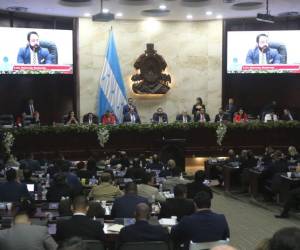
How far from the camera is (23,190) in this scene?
309 inches

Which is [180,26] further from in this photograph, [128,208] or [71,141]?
[128,208]

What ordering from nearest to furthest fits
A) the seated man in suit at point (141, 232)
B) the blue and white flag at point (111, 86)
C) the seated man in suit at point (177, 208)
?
1. the seated man in suit at point (141, 232)
2. the seated man in suit at point (177, 208)
3. the blue and white flag at point (111, 86)

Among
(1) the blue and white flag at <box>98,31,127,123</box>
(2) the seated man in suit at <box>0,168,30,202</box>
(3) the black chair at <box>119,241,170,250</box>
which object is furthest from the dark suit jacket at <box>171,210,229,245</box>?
(1) the blue and white flag at <box>98,31,127,123</box>

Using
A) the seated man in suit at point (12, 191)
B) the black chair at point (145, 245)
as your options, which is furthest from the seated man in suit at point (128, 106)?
the black chair at point (145, 245)

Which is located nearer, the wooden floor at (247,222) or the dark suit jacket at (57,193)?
the dark suit jacket at (57,193)

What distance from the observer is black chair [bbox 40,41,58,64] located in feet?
61.9

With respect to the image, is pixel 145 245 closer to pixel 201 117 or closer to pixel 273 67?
pixel 201 117

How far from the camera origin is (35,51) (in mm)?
18672

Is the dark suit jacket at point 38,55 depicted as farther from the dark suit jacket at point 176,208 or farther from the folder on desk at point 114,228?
the folder on desk at point 114,228

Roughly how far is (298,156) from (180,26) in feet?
28.4

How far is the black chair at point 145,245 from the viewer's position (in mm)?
5047

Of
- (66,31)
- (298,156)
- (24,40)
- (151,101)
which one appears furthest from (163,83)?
(298,156)

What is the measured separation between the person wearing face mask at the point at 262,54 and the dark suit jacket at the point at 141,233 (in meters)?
15.6

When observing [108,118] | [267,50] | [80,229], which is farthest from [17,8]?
[80,229]
